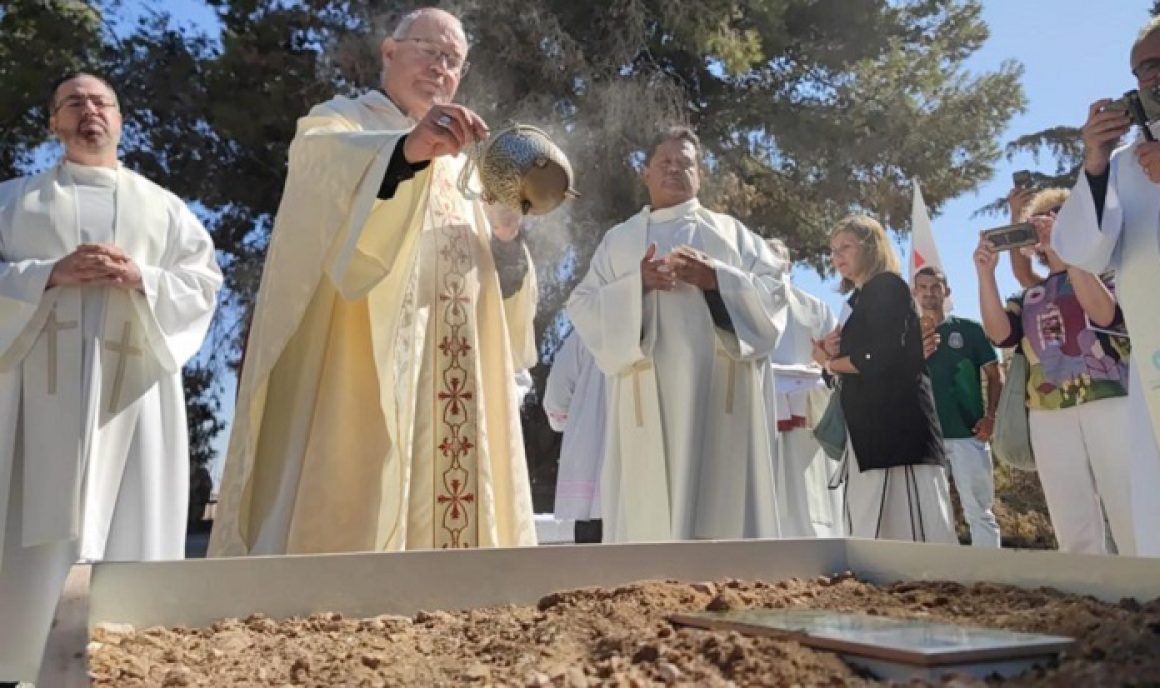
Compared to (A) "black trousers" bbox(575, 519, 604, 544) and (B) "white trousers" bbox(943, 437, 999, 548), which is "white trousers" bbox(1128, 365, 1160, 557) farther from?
(A) "black trousers" bbox(575, 519, 604, 544)

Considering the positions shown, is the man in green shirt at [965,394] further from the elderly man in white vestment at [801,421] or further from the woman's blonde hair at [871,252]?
the elderly man in white vestment at [801,421]

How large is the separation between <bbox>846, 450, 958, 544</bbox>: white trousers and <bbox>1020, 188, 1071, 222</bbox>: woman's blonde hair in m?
1.21

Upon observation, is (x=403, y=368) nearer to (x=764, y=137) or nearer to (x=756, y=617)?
(x=756, y=617)

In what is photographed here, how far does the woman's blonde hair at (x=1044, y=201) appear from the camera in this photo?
4988mm

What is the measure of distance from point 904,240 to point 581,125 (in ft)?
15.9

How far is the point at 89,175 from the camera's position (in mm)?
4379

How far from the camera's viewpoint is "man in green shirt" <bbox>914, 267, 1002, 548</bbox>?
6.37 m

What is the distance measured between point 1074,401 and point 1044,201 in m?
1.04

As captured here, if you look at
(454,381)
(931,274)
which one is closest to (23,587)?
(454,381)

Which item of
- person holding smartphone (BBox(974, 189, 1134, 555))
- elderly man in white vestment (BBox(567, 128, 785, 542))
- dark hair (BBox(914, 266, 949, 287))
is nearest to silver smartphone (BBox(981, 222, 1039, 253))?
person holding smartphone (BBox(974, 189, 1134, 555))

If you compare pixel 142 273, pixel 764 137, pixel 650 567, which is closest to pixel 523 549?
pixel 650 567

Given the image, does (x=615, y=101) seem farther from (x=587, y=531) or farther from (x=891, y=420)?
(x=891, y=420)

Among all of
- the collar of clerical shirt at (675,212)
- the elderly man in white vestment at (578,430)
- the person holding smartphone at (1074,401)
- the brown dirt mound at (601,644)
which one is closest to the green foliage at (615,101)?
the elderly man in white vestment at (578,430)

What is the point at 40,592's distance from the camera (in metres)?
3.93
